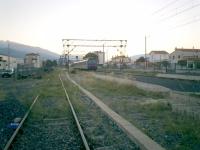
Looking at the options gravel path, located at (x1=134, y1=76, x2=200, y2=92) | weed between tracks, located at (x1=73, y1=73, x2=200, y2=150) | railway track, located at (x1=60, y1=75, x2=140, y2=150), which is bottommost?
railway track, located at (x1=60, y1=75, x2=140, y2=150)

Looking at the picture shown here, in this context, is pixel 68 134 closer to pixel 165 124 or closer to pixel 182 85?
pixel 165 124

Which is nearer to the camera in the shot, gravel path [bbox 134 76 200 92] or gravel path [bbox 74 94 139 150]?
gravel path [bbox 74 94 139 150]

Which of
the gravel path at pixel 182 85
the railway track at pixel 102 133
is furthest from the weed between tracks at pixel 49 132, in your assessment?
the gravel path at pixel 182 85

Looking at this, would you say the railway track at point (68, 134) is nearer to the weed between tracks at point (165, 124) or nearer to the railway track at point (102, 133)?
the railway track at point (102, 133)

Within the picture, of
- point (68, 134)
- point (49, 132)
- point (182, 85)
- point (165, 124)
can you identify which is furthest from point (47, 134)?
point (182, 85)

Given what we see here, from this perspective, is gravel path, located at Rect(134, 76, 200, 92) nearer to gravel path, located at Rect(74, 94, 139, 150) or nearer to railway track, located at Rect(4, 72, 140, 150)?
gravel path, located at Rect(74, 94, 139, 150)

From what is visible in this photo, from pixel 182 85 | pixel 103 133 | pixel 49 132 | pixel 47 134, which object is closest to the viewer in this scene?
pixel 47 134

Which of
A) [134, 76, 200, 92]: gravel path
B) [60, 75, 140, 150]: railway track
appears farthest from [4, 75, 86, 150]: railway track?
[134, 76, 200, 92]: gravel path

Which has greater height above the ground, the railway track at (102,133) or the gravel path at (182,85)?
the gravel path at (182,85)

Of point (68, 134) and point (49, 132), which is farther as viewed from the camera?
point (49, 132)

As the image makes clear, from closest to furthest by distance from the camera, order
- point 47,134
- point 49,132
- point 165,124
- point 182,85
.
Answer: point 47,134, point 49,132, point 165,124, point 182,85

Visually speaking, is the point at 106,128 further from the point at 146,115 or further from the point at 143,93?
the point at 143,93

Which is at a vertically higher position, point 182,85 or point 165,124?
point 182,85

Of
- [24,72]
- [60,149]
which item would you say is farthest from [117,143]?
[24,72]
